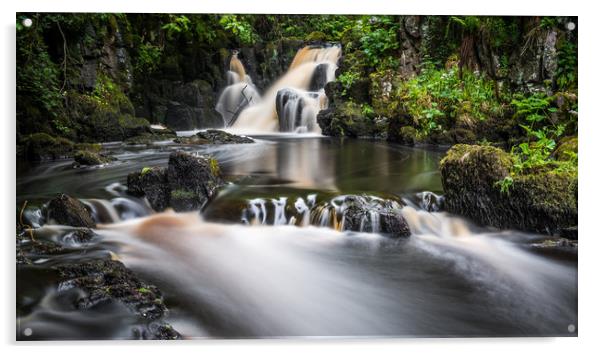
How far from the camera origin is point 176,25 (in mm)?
3199

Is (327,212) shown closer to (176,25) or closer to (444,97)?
(444,97)

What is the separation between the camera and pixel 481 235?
10.1 feet

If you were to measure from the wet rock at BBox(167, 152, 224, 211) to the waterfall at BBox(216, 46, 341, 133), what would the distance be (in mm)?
397

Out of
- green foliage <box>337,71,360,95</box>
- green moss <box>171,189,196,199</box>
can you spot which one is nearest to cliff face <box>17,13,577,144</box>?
green foliage <box>337,71,360,95</box>

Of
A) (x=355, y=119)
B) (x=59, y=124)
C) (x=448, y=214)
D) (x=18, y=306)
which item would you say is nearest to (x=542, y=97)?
(x=448, y=214)

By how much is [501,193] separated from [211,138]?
6.56ft

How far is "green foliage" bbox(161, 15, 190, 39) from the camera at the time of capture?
3.13 meters

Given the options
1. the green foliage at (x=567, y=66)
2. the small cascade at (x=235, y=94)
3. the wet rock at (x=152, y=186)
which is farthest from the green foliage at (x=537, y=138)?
the wet rock at (x=152, y=186)

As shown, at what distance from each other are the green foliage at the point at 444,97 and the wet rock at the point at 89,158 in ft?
6.96

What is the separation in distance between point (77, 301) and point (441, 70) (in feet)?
9.04

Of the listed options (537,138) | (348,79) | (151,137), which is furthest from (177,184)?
(537,138)

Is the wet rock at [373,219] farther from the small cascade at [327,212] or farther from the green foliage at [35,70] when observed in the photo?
the green foliage at [35,70]

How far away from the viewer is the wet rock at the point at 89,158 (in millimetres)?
3104

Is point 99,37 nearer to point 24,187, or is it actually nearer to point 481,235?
point 24,187
